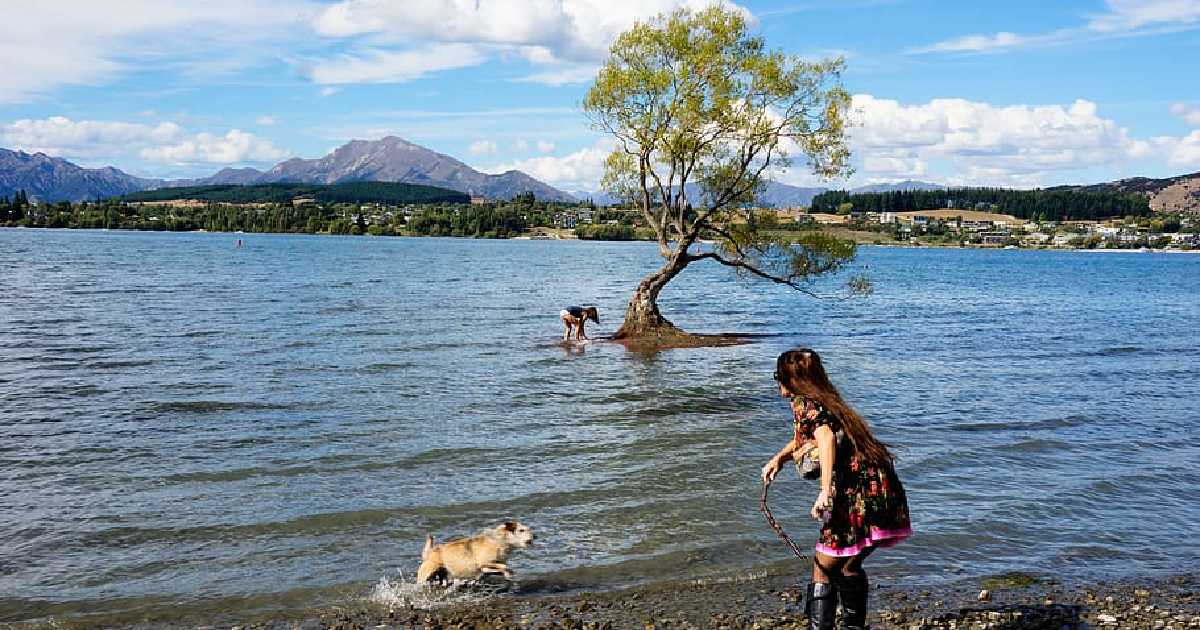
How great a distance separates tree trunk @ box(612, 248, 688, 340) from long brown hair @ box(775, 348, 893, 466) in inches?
1161

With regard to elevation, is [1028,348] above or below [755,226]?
below

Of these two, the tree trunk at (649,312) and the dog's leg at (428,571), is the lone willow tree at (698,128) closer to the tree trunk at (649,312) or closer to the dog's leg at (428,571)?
the tree trunk at (649,312)

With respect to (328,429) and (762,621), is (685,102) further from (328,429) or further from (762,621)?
(762,621)

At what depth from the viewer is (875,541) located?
26.7 ft

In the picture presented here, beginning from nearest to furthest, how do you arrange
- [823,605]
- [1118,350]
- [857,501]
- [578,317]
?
[857,501], [823,605], [578,317], [1118,350]

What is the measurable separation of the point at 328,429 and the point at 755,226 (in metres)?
24.1

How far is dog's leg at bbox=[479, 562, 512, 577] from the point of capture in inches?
422

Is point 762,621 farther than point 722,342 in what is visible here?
No

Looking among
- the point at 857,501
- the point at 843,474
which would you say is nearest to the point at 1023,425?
the point at 857,501

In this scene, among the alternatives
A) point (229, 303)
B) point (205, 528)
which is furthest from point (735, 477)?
point (229, 303)

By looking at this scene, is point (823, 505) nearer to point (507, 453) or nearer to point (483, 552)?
point (483, 552)

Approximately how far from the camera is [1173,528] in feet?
46.1

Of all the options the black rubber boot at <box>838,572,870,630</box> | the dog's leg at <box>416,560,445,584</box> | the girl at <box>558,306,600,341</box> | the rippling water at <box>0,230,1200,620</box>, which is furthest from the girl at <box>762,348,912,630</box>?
the girl at <box>558,306,600,341</box>

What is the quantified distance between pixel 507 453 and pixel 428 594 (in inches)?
279
